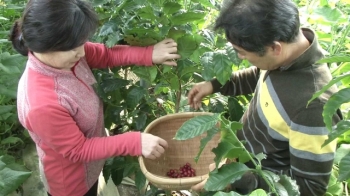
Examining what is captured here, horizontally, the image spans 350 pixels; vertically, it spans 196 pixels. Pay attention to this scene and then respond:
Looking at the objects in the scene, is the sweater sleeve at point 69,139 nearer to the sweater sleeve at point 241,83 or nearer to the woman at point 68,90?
the woman at point 68,90

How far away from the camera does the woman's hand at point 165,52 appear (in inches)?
59.4

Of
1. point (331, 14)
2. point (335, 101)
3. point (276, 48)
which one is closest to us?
point (335, 101)

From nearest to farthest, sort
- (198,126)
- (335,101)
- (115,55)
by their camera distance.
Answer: (335,101), (198,126), (115,55)

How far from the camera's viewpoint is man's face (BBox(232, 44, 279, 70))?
1.30 meters

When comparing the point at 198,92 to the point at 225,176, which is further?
the point at 198,92

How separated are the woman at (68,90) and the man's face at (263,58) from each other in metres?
0.28

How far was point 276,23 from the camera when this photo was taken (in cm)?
122

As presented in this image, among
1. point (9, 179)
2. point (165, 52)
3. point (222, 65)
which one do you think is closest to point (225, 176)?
point (222, 65)

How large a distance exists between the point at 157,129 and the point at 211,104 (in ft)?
0.89

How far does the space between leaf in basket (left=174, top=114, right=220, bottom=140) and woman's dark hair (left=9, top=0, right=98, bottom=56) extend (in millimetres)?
447

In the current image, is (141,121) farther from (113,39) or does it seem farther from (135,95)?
(113,39)

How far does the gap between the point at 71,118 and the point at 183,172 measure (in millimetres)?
548

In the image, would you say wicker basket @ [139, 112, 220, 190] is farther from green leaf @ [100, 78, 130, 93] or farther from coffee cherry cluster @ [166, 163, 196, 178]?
green leaf @ [100, 78, 130, 93]

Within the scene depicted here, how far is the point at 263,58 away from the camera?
51.6 inches
